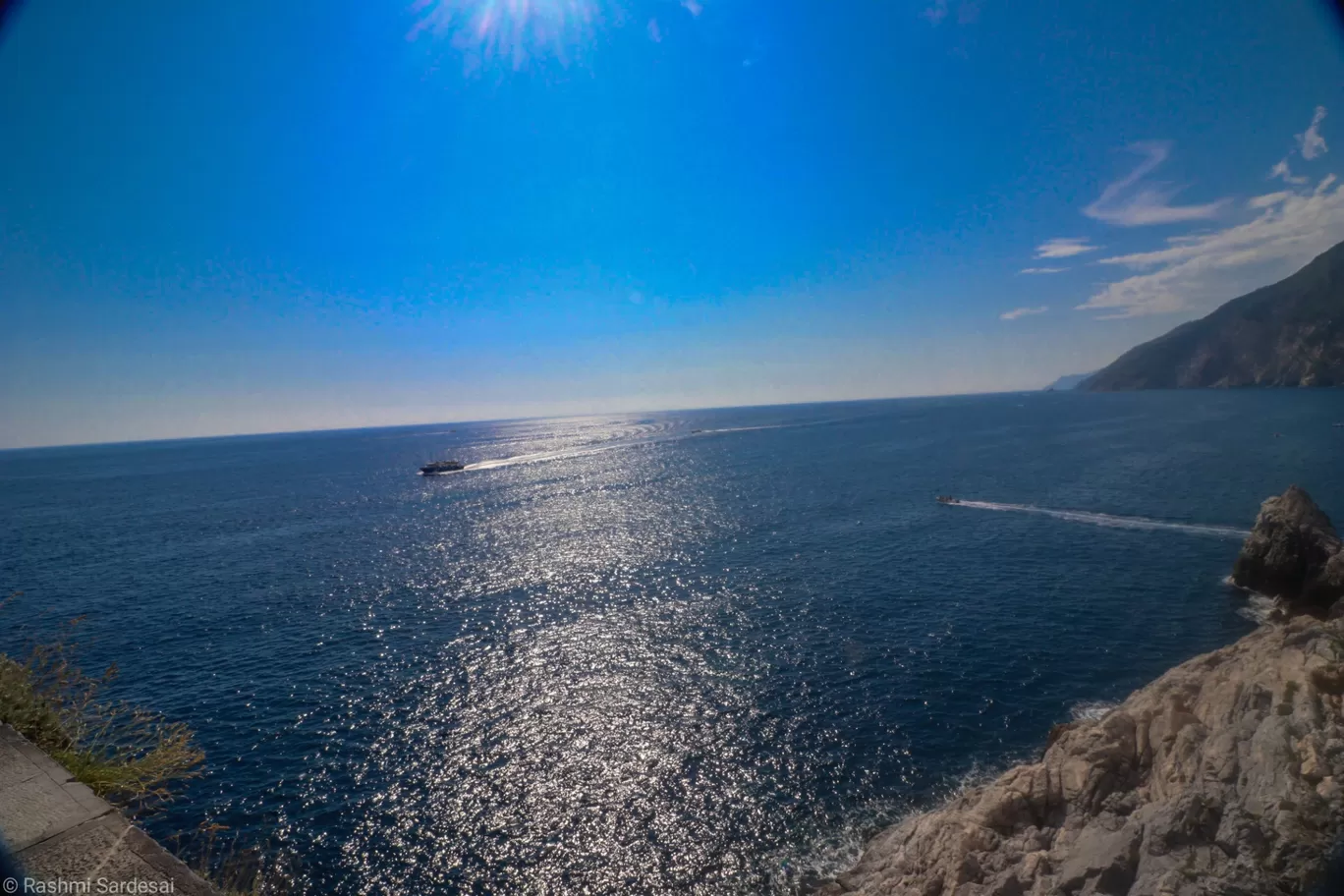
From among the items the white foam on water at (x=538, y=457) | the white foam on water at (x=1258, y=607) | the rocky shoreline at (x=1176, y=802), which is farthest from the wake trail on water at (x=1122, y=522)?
the white foam on water at (x=538, y=457)

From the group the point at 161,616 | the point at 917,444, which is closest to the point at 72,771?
the point at 161,616

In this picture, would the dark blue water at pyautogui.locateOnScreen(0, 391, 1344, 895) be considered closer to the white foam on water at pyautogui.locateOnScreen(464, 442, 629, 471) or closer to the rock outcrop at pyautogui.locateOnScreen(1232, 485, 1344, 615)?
the rock outcrop at pyautogui.locateOnScreen(1232, 485, 1344, 615)


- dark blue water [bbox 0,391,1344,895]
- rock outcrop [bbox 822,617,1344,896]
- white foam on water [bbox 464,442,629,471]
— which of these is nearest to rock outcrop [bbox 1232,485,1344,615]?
dark blue water [bbox 0,391,1344,895]

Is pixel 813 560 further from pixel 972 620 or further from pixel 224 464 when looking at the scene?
pixel 224 464

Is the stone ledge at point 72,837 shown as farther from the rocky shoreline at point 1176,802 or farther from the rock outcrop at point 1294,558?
the rock outcrop at point 1294,558

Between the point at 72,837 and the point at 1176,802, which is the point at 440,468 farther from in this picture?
the point at 1176,802

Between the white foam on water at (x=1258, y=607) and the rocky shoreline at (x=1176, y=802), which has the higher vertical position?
the rocky shoreline at (x=1176, y=802)
